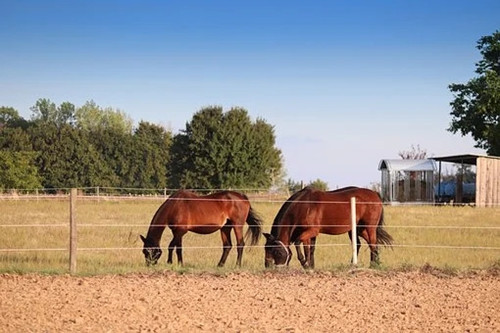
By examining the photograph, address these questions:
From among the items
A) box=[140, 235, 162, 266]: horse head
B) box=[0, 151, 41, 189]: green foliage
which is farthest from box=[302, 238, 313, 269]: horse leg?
box=[0, 151, 41, 189]: green foliage

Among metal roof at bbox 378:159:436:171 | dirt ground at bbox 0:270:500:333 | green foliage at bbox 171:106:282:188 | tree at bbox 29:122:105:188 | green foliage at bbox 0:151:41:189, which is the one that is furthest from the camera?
tree at bbox 29:122:105:188

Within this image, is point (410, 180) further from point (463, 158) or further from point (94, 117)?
point (94, 117)

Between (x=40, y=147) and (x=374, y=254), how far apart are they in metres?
42.1

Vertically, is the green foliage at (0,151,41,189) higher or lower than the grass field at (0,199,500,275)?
higher

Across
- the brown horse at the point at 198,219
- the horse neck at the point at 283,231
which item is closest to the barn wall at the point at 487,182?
the brown horse at the point at 198,219

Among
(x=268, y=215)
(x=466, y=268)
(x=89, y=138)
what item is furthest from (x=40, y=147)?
(x=466, y=268)

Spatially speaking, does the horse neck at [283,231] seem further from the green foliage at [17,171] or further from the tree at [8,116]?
the tree at [8,116]

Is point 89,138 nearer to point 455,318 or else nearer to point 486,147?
point 486,147

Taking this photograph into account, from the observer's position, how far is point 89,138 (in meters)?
52.9

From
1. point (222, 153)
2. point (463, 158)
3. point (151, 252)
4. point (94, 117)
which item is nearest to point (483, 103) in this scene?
point (463, 158)

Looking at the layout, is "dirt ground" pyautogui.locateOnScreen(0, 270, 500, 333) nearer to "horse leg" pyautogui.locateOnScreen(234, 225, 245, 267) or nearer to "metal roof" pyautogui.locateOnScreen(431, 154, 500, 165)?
"horse leg" pyautogui.locateOnScreen(234, 225, 245, 267)

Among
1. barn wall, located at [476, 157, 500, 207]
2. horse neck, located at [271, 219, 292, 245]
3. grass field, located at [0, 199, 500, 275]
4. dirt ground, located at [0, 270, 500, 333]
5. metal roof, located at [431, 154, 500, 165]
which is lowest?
dirt ground, located at [0, 270, 500, 333]

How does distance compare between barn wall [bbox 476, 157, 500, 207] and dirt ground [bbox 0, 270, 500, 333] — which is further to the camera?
barn wall [bbox 476, 157, 500, 207]

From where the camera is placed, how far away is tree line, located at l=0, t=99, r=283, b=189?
4322 centimetres
